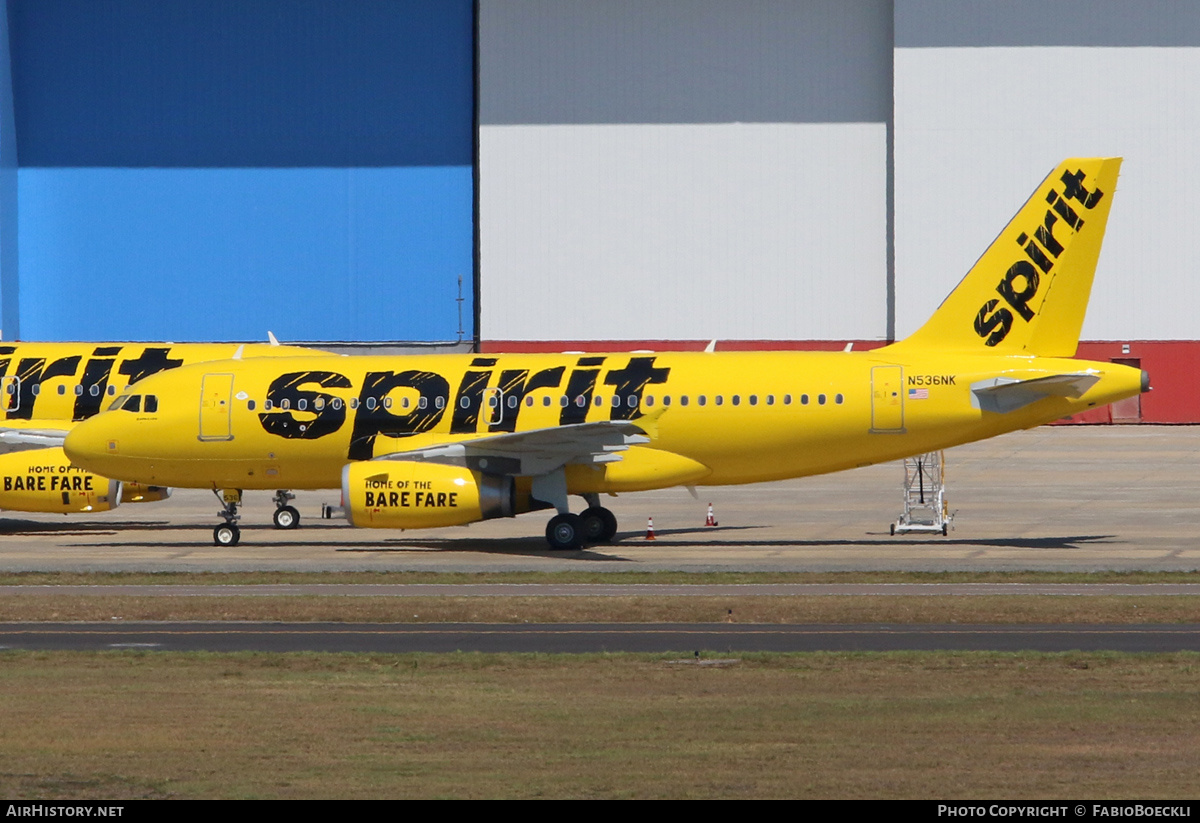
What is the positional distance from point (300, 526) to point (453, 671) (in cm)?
2312

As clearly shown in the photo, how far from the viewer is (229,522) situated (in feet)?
127

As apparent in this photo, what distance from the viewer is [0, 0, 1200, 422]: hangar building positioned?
71000 mm

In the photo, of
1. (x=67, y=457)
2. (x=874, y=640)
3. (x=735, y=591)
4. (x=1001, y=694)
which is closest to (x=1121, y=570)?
(x=735, y=591)

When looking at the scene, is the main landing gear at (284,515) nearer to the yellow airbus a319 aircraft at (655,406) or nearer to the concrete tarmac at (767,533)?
the concrete tarmac at (767,533)

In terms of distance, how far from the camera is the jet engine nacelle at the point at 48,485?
39.8m

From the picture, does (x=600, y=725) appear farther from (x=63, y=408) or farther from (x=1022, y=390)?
(x=63, y=408)

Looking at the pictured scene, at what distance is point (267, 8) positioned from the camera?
2854 inches

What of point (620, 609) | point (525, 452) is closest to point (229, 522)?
point (525, 452)

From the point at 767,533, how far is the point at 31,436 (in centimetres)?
1883

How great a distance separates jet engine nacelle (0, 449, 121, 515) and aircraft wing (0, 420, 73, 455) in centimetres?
128

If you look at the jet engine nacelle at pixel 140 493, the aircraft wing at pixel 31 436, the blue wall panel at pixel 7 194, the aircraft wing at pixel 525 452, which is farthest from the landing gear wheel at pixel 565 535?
the blue wall panel at pixel 7 194

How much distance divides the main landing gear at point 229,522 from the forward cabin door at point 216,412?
1535 mm

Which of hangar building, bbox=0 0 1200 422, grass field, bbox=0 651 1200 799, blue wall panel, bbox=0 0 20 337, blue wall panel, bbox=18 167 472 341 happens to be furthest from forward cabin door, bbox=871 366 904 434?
blue wall panel, bbox=0 0 20 337

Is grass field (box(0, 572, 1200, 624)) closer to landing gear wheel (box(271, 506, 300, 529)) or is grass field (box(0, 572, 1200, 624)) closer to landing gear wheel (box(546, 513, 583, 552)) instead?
landing gear wheel (box(546, 513, 583, 552))
